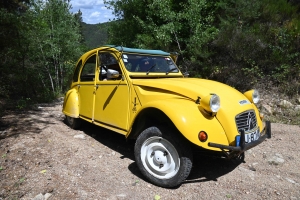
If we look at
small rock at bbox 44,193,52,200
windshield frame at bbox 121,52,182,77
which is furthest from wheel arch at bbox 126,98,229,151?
small rock at bbox 44,193,52,200

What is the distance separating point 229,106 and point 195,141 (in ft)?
2.55

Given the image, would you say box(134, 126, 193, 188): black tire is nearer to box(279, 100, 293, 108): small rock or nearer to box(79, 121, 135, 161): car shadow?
box(79, 121, 135, 161): car shadow

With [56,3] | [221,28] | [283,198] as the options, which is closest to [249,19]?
[221,28]

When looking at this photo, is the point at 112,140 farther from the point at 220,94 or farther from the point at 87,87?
the point at 220,94

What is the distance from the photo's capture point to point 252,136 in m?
3.40

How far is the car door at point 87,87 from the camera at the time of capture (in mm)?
5144

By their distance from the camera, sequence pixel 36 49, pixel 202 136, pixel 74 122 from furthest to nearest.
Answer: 1. pixel 36 49
2. pixel 74 122
3. pixel 202 136

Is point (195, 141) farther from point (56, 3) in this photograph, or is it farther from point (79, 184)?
point (56, 3)

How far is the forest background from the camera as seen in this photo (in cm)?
825

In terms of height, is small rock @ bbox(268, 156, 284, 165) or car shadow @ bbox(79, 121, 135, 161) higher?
small rock @ bbox(268, 156, 284, 165)

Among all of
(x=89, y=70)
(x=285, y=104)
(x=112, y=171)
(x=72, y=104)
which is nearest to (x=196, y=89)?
(x=112, y=171)

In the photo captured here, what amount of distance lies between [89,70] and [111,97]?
4.80 ft

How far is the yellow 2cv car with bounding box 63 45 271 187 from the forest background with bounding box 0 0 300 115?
471 cm

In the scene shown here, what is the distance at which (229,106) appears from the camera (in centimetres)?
341
